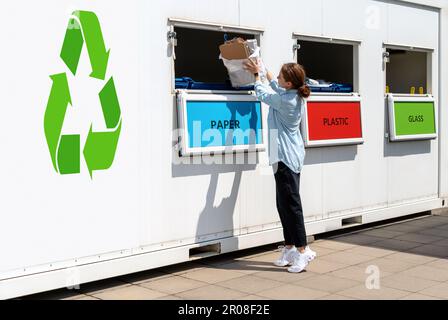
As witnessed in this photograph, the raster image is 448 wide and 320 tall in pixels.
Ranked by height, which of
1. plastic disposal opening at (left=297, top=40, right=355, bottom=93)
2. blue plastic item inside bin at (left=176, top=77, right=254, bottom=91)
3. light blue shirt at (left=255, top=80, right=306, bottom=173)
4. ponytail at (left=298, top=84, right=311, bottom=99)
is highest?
plastic disposal opening at (left=297, top=40, right=355, bottom=93)

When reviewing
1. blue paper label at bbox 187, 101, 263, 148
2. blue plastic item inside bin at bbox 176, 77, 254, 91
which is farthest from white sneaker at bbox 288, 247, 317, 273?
blue plastic item inside bin at bbox 176, 77, 254, 91

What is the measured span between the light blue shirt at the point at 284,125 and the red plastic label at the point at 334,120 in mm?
887

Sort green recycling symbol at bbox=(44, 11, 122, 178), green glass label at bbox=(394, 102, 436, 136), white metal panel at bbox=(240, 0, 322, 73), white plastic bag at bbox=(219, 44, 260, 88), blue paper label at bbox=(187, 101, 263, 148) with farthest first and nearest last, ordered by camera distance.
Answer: green glass label at bbox=(394, 102, 436, 136) → white metal panel at bbox=(240, 0, 322, 73) → white plastic bag at bbox=(219, 44, 260, 88) → blue paper label at bbox=(187, 101, 263, 148) → green recycling symbol at bbox=(44, 11, 122, 178)

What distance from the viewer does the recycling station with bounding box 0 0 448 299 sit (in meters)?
4.34

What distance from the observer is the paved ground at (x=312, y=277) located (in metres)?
4.72

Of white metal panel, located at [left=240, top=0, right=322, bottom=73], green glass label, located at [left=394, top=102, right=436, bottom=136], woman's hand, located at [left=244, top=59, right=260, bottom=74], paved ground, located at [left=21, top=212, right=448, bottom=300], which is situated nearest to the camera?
→ paved ground, located at [left=21, top=212, right=448, bottom=300]

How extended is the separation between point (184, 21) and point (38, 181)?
180 cm

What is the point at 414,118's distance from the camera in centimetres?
764

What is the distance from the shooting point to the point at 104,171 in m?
4.75

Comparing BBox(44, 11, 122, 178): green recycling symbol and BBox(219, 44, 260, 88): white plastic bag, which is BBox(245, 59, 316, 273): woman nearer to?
BBox(219, 44, 260, 88): white plastic bag

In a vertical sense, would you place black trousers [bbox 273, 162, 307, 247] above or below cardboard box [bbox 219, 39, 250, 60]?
below

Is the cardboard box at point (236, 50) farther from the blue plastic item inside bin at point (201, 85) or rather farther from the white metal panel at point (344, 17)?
the white metal panel at point (344, 17)

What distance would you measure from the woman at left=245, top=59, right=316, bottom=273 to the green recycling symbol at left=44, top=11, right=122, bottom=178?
1.28m

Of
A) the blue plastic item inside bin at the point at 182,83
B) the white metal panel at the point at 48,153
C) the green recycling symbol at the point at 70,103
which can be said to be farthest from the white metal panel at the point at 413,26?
the green recycling symbol at the point at 70,103
